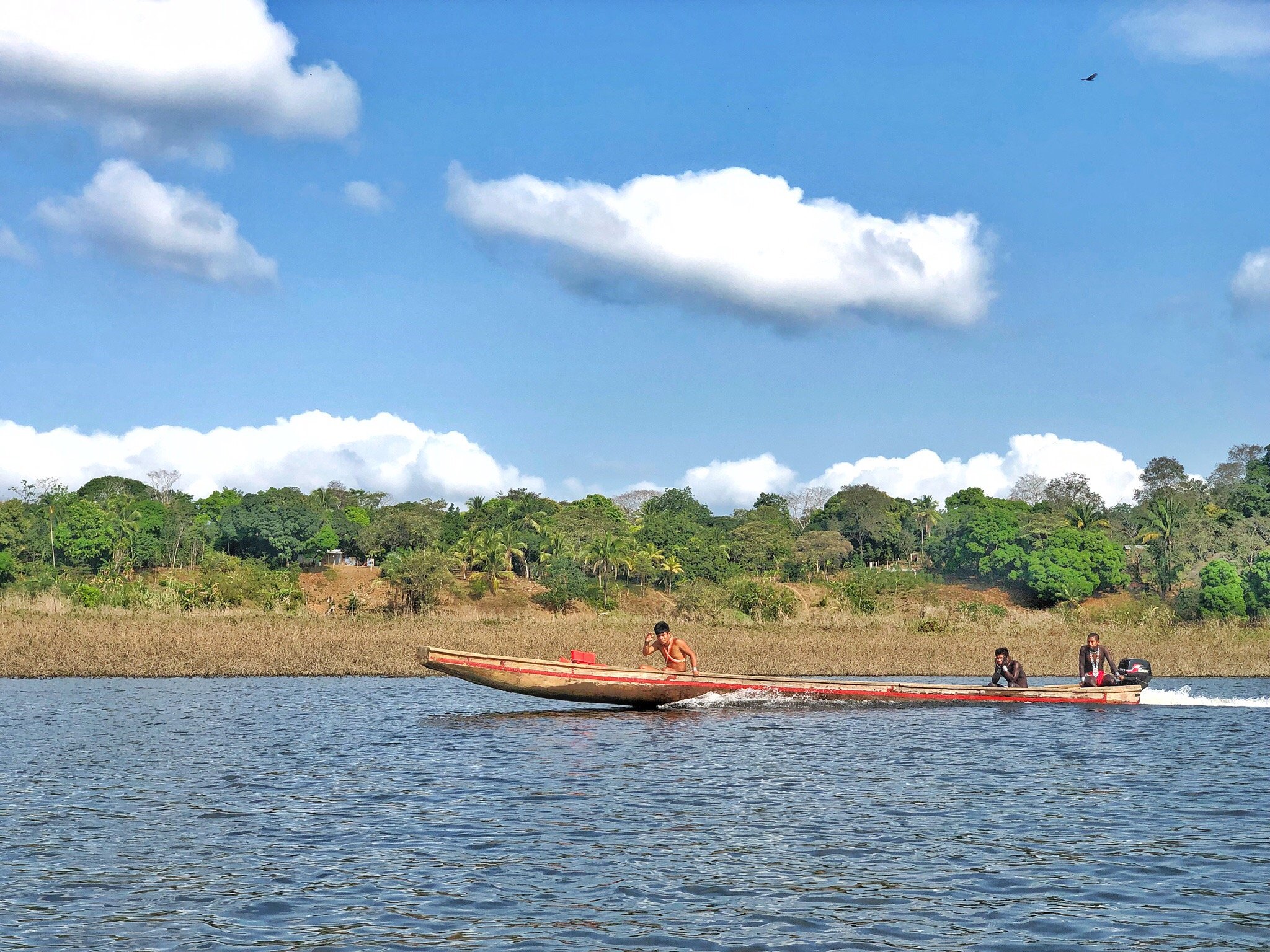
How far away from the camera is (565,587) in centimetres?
7750

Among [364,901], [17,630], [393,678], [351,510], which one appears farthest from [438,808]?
[351,510]

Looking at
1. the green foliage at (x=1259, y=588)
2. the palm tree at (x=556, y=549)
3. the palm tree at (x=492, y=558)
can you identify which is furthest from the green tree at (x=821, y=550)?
the green foliage at (x=1259, y=588)

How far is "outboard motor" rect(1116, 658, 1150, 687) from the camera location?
90.5 ft

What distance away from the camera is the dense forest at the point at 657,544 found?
72812mm

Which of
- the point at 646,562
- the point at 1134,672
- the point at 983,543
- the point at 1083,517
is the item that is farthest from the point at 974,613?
the point at 1083,517

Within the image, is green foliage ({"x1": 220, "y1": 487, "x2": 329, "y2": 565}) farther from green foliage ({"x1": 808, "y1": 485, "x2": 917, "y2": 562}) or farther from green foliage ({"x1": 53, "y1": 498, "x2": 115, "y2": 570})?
green foliage ({"x1": 808, "y1": 485, "x2": 917, "y2": 562})

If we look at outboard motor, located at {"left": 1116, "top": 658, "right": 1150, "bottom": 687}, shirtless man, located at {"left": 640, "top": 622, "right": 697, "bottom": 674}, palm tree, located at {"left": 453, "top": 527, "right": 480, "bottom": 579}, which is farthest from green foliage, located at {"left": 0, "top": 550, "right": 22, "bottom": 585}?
outboard motor, located at {"left": 1116, "top": 658, "right": 1150, "bottom": 687}

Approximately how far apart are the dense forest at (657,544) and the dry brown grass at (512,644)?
726 inches

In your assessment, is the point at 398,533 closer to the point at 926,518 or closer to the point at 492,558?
the point at 492,558

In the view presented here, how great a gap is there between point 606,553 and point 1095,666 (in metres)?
55.1

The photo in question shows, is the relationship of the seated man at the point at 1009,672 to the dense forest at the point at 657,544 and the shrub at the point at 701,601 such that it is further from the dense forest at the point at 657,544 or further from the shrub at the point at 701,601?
the dense forest at the point at 657,544

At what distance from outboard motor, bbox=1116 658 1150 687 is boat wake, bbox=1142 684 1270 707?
254 mm

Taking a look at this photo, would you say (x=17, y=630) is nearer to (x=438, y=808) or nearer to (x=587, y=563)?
(x=438, y=808)

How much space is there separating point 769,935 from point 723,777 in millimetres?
7721
